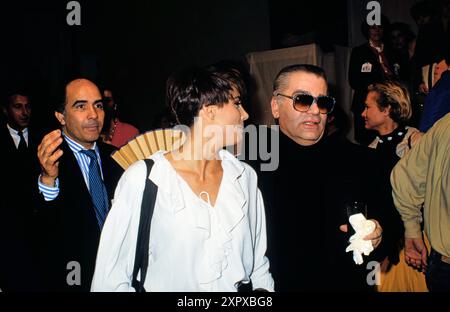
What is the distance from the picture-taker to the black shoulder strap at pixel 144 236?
6.97ft

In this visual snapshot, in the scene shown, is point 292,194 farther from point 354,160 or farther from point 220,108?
point 220,108

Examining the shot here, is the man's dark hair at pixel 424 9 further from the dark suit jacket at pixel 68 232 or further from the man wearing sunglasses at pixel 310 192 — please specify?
the dark suit jacket at pixel 68 232

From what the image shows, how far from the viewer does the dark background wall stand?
8531mm

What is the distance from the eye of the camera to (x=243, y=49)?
393 inches

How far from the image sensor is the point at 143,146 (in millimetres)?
3059

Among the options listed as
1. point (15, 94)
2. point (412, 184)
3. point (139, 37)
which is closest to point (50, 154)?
point (412, 184)

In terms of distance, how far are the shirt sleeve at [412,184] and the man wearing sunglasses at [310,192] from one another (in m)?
0.18

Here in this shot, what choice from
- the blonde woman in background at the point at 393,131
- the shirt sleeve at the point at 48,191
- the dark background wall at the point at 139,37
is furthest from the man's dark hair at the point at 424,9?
the shirt sleeve at the point at 48,191

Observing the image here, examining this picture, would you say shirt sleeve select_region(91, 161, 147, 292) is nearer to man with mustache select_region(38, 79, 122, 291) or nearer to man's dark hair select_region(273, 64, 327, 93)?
man with mustache select_region(38, 79, 122, 291)

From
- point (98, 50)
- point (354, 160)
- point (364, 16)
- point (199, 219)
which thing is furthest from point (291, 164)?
point (98, 50)

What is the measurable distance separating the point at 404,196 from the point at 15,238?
2667 mm

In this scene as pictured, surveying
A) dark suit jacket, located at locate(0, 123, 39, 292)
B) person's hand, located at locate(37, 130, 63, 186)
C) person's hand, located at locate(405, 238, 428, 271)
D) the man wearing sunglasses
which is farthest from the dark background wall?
person's hand, located at locate(405, 238, 428, 271)

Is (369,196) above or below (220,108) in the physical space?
below
